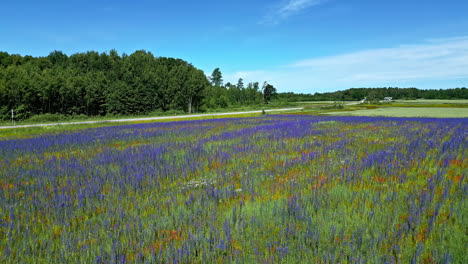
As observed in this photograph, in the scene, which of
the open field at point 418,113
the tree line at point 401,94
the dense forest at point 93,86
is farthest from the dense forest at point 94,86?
the tree line at point 401,94

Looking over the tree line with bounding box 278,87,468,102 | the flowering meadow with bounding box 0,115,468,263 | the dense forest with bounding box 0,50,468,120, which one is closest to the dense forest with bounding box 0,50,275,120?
the dense forest with bounding box 0,50,468,120

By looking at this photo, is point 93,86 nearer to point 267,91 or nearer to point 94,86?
point 94,86

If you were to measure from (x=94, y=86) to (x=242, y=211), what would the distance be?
205 feet

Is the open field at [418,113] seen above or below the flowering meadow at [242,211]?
above

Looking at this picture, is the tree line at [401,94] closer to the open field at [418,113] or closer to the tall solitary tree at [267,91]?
the tall solitary tree at [267,91]

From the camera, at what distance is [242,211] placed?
4.60 meters

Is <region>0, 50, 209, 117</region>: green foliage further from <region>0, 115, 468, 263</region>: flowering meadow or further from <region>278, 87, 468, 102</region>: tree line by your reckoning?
A: <region>278, 87, 468, 102</region>: tree line

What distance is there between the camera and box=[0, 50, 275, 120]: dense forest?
51.3 m

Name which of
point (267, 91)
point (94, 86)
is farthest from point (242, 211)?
point (267, 91)

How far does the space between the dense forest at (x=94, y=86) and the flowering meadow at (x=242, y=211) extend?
54.7m

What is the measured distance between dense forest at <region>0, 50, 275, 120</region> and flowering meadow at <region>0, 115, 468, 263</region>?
180 feet

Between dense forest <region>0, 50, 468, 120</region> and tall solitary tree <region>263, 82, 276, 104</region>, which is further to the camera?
tall solitary tree <region>263, 82, 276, 104</region>

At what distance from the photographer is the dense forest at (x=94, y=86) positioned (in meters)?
51.3

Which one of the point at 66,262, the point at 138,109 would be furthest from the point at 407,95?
the point at 66,262
